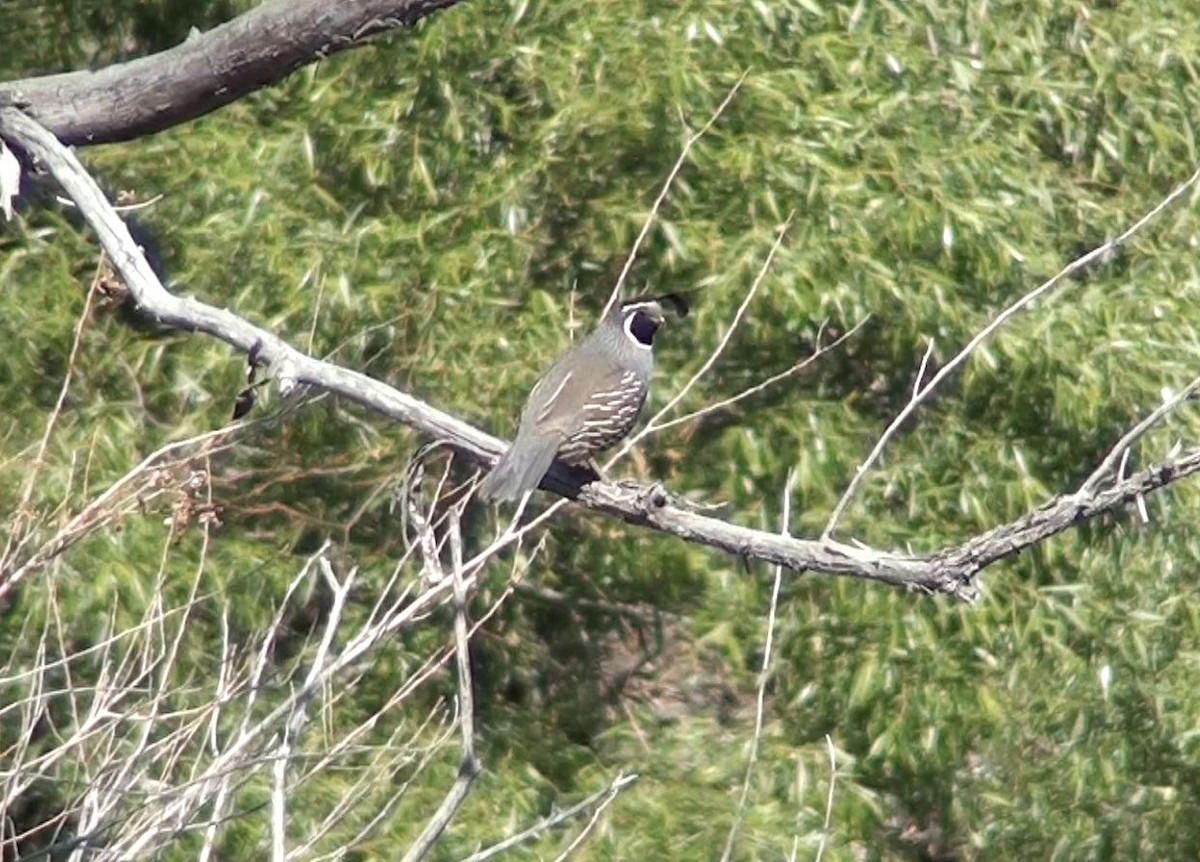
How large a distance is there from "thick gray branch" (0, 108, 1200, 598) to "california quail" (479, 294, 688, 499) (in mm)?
803

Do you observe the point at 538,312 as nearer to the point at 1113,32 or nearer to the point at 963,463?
the point at 963,463

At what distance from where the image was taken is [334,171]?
5.36m

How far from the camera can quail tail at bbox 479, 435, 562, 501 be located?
379 centimetres

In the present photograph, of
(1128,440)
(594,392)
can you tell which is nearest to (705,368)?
(1128,440)

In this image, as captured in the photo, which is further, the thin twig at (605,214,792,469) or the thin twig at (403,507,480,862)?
the thin twig at (605,214,792,469)

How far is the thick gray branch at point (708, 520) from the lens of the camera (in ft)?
9.66

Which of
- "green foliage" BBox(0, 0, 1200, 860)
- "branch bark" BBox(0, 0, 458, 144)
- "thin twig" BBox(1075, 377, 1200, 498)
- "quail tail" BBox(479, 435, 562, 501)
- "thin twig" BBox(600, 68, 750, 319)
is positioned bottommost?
"green foliage" BBox(0, 0, 1200, 860)

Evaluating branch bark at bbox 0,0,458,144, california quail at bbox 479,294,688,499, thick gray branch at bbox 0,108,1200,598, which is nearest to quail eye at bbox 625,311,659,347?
california quail at bbox 479,294,688,499

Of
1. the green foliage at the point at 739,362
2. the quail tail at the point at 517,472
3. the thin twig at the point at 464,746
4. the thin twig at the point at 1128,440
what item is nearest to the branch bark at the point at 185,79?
the quail tail at the point at 517,472

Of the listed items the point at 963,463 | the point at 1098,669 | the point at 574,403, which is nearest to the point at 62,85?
the point at 574,403

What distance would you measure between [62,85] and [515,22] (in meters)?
1.81

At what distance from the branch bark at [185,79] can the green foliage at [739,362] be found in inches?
56.1

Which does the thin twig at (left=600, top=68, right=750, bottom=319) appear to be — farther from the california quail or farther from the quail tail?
the quail tail

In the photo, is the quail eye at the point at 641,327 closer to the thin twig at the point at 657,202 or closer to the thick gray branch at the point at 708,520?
the thin twig at the point at 657,202
